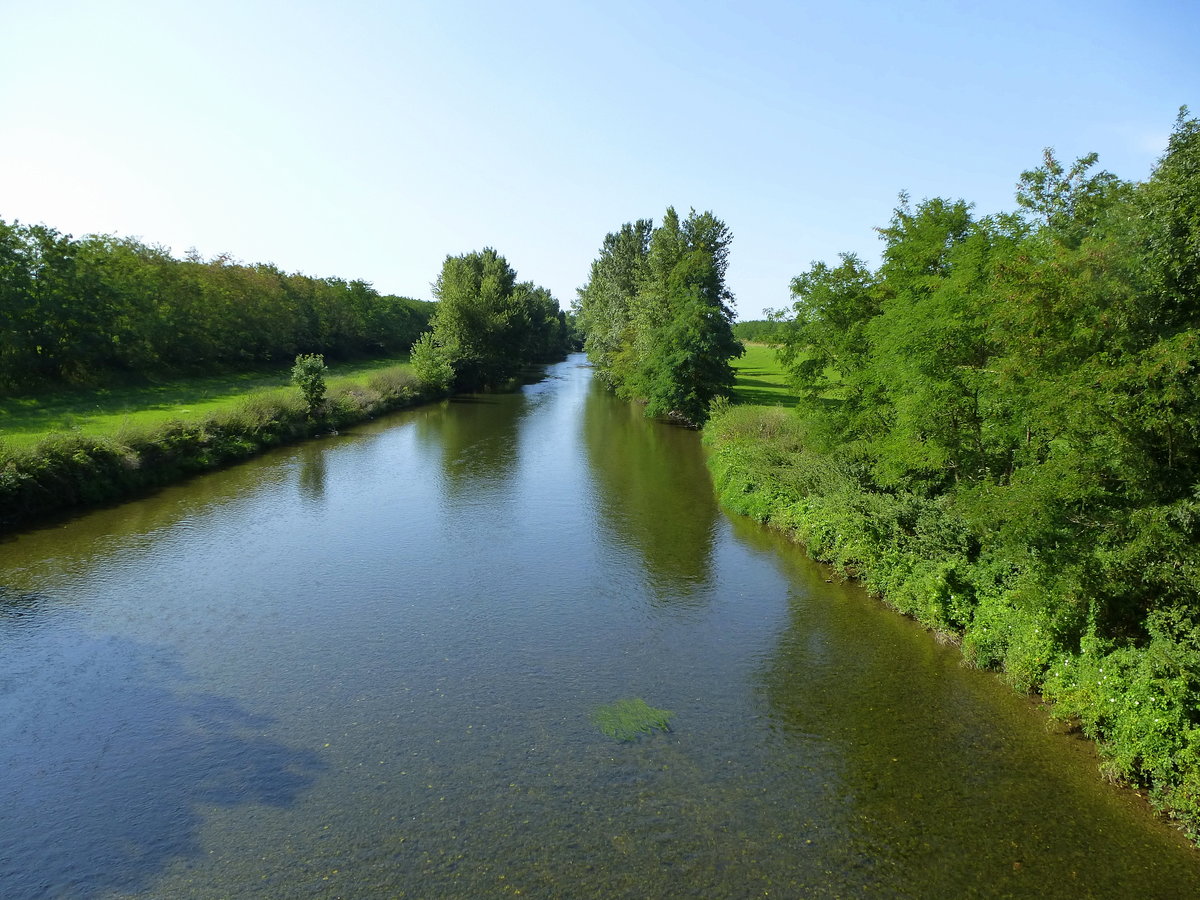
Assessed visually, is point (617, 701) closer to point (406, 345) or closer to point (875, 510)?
point (875, 510)

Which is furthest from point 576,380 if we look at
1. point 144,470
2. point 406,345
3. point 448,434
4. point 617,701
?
point 617,701

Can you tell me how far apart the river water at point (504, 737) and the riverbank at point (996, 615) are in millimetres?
577

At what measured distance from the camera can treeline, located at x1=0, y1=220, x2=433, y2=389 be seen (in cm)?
3531

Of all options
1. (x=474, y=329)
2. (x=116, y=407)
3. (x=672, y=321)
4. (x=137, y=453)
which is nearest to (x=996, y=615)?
(x=137, y=453)

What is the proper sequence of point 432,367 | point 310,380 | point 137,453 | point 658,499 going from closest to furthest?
point 137,453, point 658,499, point 310,380, point 432,367

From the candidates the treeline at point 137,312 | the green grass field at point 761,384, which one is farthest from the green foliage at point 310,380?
the green grass field at point 761,384

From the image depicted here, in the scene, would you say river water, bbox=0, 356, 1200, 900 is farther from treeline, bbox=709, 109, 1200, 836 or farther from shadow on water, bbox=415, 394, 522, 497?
shadow on water, bbox=415, 394, 522, 497

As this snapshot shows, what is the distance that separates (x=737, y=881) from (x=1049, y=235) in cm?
1439

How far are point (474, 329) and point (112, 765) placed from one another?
189 feet

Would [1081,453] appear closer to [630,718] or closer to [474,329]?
[630,718]

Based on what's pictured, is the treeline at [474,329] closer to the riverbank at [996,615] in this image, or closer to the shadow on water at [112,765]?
the riverbank at [996,615]

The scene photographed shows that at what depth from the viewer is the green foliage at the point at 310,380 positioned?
1581 inches

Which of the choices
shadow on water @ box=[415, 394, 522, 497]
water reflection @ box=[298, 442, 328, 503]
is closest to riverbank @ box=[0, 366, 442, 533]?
water reflection @ box=[298, 442, 328, 503]

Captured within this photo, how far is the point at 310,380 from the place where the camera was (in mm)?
40250
